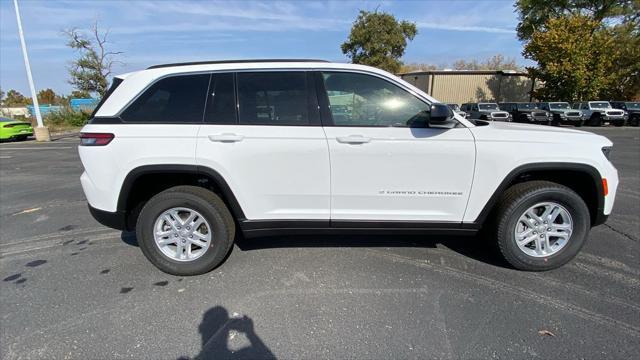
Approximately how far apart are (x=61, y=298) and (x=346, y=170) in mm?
2654

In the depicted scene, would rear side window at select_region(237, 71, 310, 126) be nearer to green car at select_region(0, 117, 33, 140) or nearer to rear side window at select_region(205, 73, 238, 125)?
rear side window at select_region(205, 73, 238, 125)

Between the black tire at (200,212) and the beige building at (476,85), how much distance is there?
37.6m

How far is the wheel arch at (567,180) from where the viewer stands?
3002 millimetres

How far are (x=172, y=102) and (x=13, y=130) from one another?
19.9 meters

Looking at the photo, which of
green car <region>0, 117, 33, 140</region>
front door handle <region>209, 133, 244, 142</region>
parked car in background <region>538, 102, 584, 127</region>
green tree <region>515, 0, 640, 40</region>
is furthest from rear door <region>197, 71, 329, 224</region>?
green tree <region>515, 0, 640, 40</region>

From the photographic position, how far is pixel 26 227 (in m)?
4.59

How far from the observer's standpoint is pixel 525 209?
10.1 ft

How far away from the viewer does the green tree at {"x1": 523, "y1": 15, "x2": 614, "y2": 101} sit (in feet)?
84.4

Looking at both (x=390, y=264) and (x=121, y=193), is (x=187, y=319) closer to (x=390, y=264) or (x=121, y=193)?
(x=121, y=193)

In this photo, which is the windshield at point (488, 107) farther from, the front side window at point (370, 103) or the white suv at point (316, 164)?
the front side window at point (370, 103)

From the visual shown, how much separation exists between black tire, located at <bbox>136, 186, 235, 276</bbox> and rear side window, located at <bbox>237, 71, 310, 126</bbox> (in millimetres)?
798

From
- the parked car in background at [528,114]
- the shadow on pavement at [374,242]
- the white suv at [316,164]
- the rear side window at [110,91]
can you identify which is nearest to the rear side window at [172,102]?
the white suv at [316,164]

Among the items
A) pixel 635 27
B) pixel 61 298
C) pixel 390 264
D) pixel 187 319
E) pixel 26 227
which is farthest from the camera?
pixel 635 27

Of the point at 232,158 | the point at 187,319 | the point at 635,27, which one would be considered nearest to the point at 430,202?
the point at 232,158
